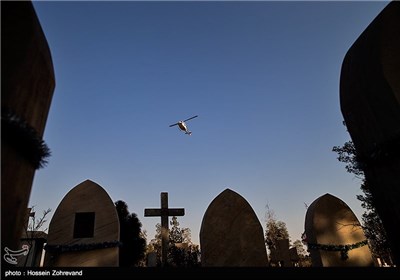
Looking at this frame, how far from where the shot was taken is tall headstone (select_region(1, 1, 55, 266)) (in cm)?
304

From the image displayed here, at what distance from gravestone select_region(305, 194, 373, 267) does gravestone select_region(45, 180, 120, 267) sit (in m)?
6.02

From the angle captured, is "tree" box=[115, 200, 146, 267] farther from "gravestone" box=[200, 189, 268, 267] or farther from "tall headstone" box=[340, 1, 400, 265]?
"tall headstone" box=[340, 1, 400, 265]

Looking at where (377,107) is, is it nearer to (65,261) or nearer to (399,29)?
(399,29)

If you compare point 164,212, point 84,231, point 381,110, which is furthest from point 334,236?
point 84,231

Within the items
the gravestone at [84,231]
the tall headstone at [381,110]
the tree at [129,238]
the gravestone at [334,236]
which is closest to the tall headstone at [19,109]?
the gravestone at [84,231]

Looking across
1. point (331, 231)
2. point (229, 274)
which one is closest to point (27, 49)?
point (229, 274)

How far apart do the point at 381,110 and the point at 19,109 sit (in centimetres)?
547

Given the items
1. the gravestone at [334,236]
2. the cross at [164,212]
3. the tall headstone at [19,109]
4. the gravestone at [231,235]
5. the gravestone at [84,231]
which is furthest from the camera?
the cross at [164,212]

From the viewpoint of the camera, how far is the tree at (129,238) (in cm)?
1273

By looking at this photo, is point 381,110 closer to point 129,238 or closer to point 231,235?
point 231,235

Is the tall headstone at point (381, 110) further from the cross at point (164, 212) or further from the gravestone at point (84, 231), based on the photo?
the cross at point (164, 212)

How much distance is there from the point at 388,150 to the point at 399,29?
7.03 feet

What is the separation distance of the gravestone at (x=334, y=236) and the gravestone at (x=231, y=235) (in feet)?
7.41

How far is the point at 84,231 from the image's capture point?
25.4ft
